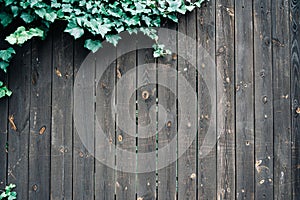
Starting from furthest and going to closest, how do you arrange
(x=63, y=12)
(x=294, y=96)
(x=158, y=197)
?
(x=294, y=96) → (x=158, y=197) → (x=63, y=12)

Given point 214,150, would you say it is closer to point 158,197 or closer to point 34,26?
point 158,197

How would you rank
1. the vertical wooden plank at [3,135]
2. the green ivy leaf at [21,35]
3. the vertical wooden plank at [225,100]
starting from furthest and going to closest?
the vertical wooden plank at [225,100] → the vertical wooden plank at [3,135] → the green ivy leaf at [21,35]

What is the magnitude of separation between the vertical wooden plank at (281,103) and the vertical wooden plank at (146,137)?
0.75 metres

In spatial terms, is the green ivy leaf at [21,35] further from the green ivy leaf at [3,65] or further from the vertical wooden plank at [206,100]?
the vertical wooden plank at [206,100]

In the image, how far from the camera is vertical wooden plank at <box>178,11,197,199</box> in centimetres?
211

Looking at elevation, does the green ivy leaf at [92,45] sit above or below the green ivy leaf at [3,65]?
above

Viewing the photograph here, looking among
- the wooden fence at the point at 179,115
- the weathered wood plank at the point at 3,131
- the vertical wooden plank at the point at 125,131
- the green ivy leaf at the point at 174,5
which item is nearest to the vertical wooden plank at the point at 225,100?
the wooden fence at the point at 179,115

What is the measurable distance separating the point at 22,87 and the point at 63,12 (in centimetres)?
49

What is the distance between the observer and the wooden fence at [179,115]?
2.05 metres

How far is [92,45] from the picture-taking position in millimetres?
1997

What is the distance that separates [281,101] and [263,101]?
12 centimetres

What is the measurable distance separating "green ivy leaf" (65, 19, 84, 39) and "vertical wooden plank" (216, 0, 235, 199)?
81 cm

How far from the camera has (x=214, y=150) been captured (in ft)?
7.02

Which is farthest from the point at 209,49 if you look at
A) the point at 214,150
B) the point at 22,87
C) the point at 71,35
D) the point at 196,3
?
the point at 22,87
